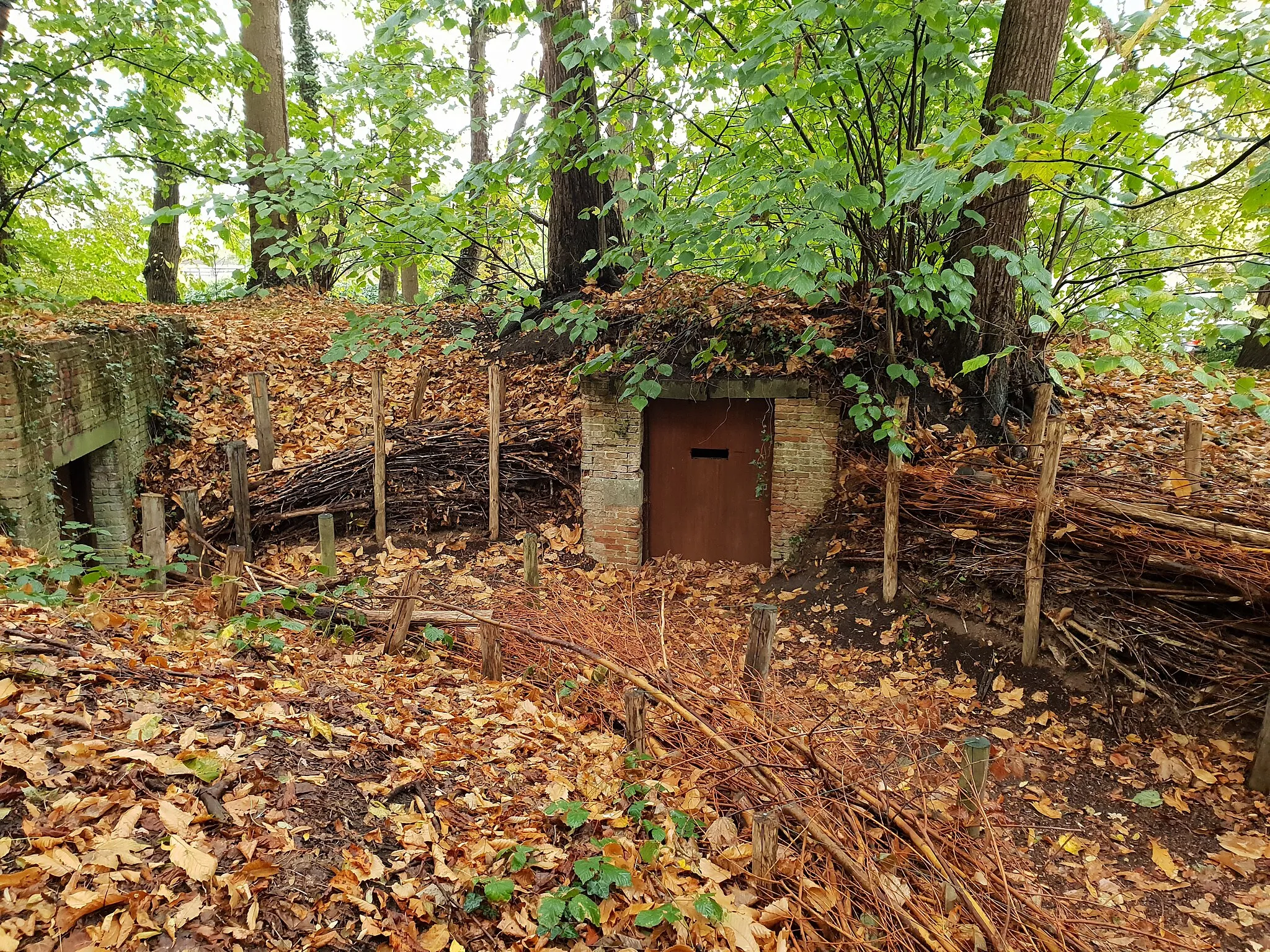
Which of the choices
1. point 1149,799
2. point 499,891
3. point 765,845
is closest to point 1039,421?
point 1149,799

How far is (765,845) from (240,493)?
24.3 feet

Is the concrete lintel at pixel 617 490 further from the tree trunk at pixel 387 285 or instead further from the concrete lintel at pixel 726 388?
the tree trunk at pixel 387 285

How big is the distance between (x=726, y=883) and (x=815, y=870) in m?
0.44

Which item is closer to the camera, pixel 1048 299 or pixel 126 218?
pixel 1048 299

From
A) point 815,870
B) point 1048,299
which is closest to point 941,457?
point 1048,299

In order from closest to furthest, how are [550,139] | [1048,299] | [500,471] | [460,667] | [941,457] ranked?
[1048,299]
[460,667]
[550,139]
[941,457]
[500,471]

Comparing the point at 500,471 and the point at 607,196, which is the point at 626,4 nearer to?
the point at 607,196

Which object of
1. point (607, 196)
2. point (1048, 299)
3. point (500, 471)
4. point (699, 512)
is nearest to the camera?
point (1048, 299)

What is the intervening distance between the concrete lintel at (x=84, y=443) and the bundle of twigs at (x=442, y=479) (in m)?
1.71

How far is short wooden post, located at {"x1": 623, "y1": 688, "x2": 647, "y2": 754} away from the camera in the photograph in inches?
152

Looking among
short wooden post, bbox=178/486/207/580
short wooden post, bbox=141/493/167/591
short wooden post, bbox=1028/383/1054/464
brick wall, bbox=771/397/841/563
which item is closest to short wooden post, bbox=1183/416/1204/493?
short wooden post, bbox=1028/383/1054/464

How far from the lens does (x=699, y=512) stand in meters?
8.30

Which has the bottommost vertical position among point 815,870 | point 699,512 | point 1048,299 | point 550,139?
point 815,870

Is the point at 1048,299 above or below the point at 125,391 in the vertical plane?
above
